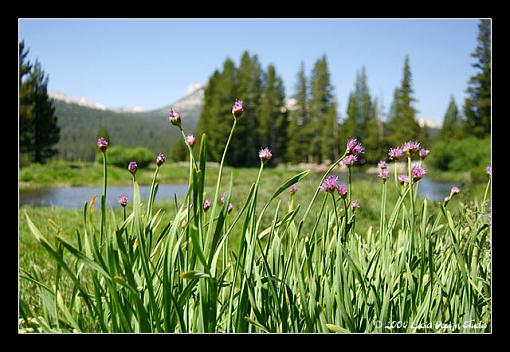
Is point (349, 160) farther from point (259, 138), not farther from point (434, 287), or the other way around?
point (259, 138)

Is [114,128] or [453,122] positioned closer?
[453,122]

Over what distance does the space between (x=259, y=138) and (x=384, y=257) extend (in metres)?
1.97

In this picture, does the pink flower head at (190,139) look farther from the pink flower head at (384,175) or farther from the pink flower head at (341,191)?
the pink flower head at (384,175)

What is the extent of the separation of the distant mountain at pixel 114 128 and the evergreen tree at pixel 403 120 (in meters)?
1.16

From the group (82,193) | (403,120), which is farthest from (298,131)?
(82,193)

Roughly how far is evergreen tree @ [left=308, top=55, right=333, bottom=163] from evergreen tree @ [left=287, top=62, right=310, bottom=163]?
5cm

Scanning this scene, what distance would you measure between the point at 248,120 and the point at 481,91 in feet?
5.38

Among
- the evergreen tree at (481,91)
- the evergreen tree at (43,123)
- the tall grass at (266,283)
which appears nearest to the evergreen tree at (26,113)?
the evergreen tree at (43,123)

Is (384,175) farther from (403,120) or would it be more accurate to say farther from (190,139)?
(403,120)

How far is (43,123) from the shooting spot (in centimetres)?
237

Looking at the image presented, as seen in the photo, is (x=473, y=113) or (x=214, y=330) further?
(x=473, y=113)

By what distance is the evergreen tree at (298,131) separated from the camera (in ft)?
10.8
